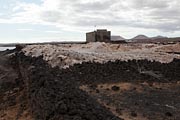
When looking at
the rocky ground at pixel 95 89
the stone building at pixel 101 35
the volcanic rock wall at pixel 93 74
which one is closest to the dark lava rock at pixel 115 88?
the rocky ground at pixel 95 89

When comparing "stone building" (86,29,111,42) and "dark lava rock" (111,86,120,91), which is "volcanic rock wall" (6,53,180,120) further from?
"stone building" (86,29,111,42)

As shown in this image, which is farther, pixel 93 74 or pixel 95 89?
pixel 93 74

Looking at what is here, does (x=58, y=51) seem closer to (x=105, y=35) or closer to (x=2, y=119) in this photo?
(x=2, y=119)

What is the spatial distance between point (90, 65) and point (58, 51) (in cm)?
426

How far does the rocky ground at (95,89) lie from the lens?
960 centimetres

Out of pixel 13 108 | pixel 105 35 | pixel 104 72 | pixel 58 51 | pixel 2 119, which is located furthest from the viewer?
pixel 105 35

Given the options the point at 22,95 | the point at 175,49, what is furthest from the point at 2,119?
the point at 175,49

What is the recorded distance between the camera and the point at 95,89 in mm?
18422

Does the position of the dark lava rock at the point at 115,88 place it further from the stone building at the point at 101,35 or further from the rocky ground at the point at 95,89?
the stone building at the point at 101,35

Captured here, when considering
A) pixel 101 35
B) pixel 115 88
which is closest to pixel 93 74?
pixel 115 88

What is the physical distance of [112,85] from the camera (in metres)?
20.0

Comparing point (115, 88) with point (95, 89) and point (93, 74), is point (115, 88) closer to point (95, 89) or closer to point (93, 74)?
point (95, 89)

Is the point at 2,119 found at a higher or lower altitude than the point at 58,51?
lower

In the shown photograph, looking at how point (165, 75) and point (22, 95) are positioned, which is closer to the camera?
point (22, 95)
